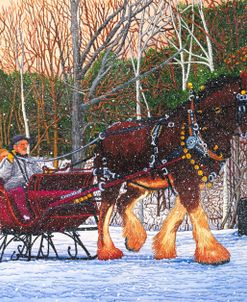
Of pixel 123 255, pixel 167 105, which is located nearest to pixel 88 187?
pixel 123 255

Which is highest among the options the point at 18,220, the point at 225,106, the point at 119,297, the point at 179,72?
the point at 179,72

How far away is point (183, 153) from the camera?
7.66 metres

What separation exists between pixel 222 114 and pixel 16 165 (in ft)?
9.09

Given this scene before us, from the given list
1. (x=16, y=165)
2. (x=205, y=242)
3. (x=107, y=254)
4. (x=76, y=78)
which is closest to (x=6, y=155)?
(x=16, y=165)

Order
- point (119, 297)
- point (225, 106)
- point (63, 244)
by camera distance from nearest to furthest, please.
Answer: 1. point (119, 297)
2. point (225, 106)
3. point (63, 244)

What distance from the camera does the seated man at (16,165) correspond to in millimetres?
8766

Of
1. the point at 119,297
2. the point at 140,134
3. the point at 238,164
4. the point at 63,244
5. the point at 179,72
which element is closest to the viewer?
the point at 119,297

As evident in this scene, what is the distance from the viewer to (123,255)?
28.5 ft

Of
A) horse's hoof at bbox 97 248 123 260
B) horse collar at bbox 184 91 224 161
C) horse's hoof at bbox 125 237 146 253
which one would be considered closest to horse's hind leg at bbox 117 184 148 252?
horse's hoof at bbox 125 237 146 253

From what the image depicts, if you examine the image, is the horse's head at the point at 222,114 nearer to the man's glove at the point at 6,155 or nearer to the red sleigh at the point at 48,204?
the red sleigh at the point at 48,204

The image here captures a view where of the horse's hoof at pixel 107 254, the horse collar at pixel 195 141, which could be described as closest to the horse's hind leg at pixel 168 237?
the horse's hoof at pixel 107 254

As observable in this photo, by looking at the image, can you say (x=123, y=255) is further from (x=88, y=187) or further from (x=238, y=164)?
(x=238, y=164)

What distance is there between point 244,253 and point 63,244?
3.07m

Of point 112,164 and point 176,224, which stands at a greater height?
point 112,164
